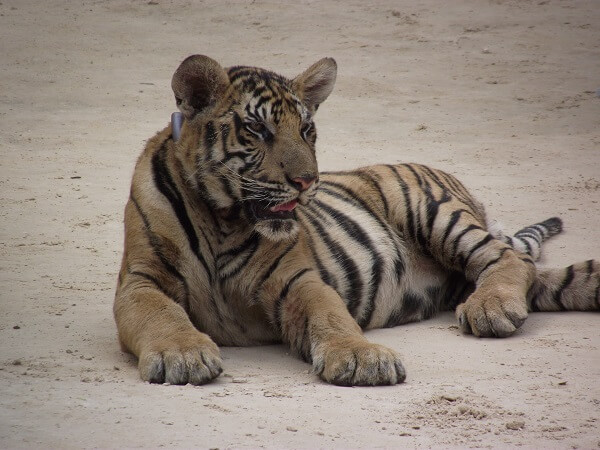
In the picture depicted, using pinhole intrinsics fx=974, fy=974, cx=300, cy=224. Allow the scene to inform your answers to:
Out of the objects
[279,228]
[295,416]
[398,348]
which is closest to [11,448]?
[295,416]

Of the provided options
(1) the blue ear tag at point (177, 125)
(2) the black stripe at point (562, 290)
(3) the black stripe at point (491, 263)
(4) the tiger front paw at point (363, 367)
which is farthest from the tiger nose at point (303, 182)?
(2) the black stripe at point (562, 290)

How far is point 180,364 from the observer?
11.0ft

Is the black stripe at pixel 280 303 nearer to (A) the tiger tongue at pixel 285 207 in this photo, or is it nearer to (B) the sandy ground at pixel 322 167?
(B) the sandy ground at pixel 322 167

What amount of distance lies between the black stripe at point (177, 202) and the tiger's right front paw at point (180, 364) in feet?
1.91

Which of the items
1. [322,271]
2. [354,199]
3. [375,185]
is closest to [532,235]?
[375,185]

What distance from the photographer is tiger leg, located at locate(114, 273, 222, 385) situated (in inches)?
132

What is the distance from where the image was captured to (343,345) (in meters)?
3.55

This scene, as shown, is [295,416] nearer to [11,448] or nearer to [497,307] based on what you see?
[11,448]

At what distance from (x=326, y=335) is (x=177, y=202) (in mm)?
849

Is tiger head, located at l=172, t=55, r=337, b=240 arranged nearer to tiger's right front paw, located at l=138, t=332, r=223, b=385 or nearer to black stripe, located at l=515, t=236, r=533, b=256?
tiger's right front paw, located at l=138, t=332, r=223, b=385

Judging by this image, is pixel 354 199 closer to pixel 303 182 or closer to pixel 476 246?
pixel 476 246

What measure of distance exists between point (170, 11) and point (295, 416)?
953 centimetres

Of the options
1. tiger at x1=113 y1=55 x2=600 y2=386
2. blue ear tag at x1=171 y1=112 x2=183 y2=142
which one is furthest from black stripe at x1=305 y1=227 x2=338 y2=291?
blue ear tag at x1=171 y1=112 x2=183 y2=142

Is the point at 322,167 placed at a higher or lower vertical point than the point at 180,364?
higher
